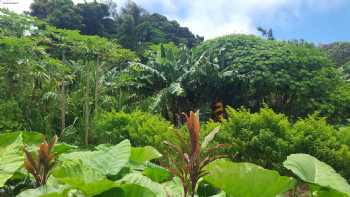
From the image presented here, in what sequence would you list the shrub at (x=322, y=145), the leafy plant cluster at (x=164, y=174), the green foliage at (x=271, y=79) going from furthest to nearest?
1. the green foliage at (x=271, y=79)
2. the shrub at (x=322, y=145)
3. the leafy plant cluster at (x=164, y=174)

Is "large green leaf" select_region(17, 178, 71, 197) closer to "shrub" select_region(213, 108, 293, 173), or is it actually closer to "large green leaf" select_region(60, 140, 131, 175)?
"large green leaf" select_region(60, 140, 131, 175)

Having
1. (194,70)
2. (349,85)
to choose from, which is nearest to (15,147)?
(194,70)

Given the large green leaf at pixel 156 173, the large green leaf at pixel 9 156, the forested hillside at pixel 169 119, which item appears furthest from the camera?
the large green leaf at pixel 156 173

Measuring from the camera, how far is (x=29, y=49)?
8703 millimetres

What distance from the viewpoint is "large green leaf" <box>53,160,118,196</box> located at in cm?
210

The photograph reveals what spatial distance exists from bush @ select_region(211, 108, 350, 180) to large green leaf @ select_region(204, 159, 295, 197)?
3.21 metres

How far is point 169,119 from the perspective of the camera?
1159 cm

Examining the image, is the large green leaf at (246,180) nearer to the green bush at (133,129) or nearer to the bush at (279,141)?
the bush at (279,141)

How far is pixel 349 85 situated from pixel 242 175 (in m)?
11.0

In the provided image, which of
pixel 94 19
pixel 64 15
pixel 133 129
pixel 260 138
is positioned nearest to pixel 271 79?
pixel 133 129

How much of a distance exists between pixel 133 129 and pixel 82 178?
4890mm

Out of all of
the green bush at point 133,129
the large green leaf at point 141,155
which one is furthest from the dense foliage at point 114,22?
the large green leaf at point 141,155

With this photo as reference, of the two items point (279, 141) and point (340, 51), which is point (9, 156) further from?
point (340, 51)

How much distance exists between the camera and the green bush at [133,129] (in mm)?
6625
